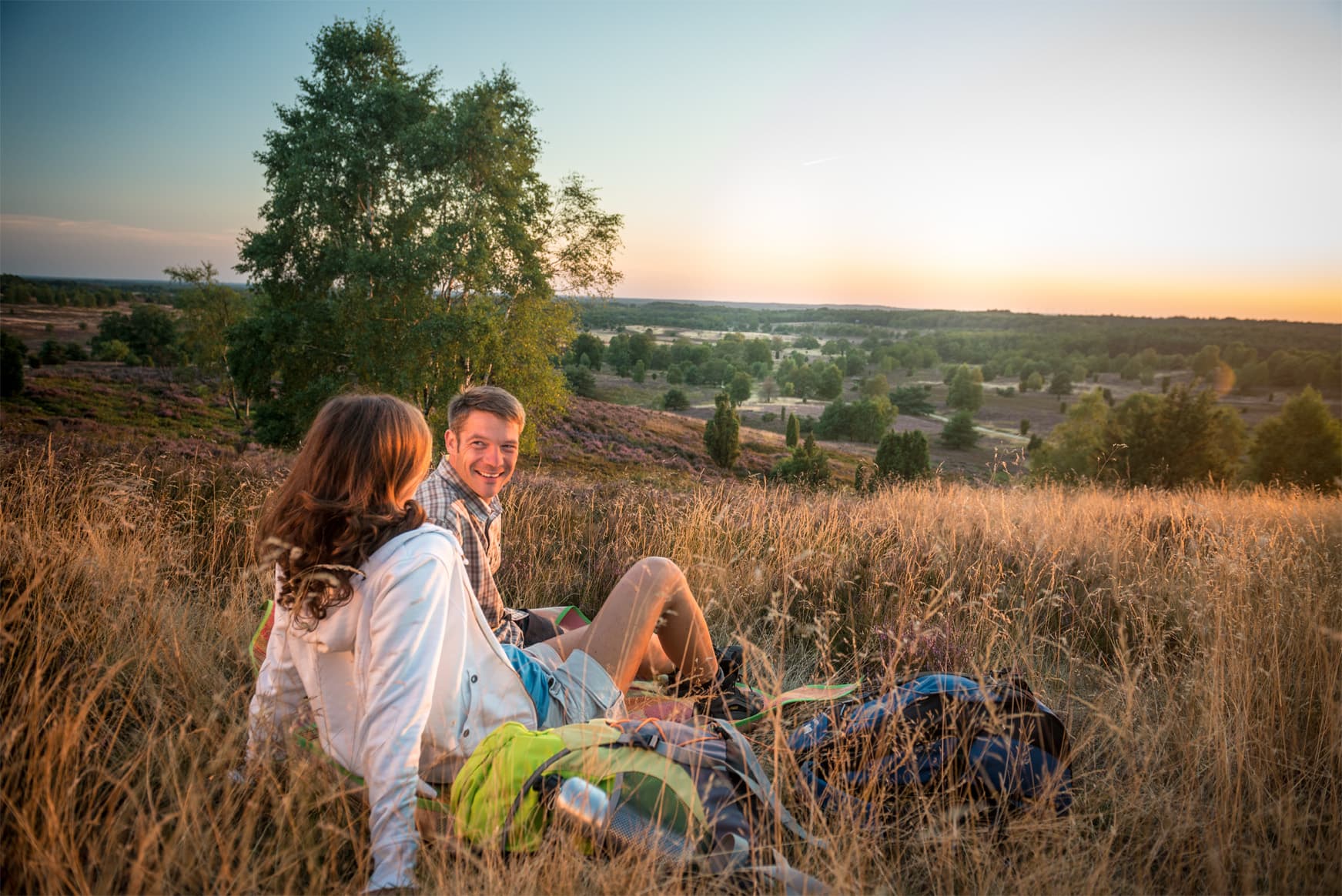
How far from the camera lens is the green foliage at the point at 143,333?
144 ft

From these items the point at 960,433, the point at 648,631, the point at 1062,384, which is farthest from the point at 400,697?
the point at 1062,384

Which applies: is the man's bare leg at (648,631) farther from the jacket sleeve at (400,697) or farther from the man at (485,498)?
the jacket sleeve at (400,697)

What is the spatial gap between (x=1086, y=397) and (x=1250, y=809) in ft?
197

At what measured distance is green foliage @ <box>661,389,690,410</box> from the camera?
67688 millimetres

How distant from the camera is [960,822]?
215cm

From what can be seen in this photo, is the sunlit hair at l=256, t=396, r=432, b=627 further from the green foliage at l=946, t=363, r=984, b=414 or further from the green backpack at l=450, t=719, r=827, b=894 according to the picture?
the green foliage at l=946, t=363, r=984, b=414

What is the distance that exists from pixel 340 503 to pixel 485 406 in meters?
1.13

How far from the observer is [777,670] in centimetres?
347

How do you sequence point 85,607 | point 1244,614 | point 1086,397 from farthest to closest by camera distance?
point 1086,397 → point 1244,614 → point 85,607

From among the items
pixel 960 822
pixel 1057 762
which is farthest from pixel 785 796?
pixel 1057 762

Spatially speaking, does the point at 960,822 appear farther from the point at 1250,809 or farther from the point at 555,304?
→ the point at 555,304

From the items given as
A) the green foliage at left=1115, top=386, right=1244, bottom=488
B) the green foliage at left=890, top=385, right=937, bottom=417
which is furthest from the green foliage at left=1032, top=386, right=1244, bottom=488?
the green foliage at left=890, top=385, right=937, bottom=417

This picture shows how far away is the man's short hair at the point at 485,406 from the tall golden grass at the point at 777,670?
49.4 inches

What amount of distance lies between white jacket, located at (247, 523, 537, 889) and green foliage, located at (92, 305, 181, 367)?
5102 centimetres
